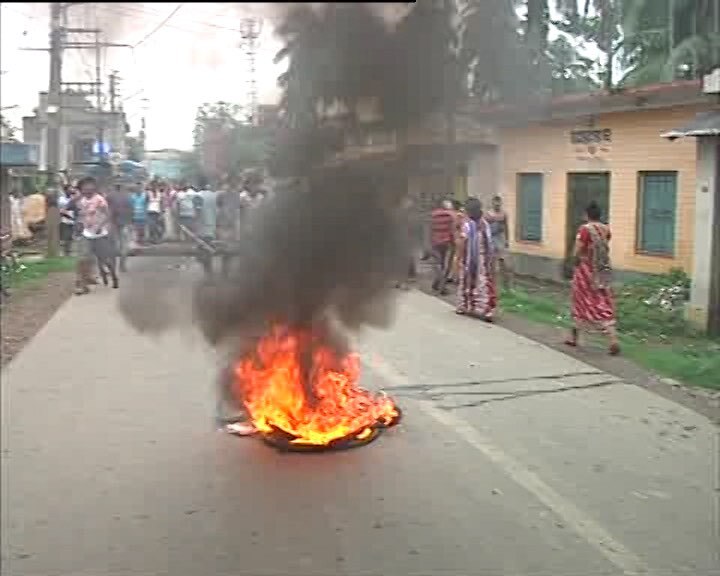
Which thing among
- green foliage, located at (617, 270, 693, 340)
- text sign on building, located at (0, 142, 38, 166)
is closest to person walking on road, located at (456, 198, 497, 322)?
green foliage, located at (617, 270, 693, 340)

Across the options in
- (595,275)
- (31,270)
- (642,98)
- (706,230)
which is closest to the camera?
(595,275)

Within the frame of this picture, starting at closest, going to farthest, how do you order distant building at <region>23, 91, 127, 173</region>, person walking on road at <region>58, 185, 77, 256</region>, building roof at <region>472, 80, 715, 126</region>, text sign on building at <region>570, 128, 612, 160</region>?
distant building at <region>23, 91, 127, 173</region> → building roof at <region>472, 80, 715, 126</region> → text sign on building at <region>570, 128, 612, 160</region> → person walking on road at <region>58, 185, 77, 256</region>

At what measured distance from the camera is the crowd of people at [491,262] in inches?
372

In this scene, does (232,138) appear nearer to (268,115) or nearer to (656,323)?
(268,115)

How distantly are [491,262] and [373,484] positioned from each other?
6670 millimetres

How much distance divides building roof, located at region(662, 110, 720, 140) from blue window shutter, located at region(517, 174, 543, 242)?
4.55 meters

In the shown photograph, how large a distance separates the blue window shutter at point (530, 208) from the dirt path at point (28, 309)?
6.89m

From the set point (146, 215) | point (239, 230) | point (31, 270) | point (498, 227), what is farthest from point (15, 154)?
point (239, 230)

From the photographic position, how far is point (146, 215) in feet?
27.7

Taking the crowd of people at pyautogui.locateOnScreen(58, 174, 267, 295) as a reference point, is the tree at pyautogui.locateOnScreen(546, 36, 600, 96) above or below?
above

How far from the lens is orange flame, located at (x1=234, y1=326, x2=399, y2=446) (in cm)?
560

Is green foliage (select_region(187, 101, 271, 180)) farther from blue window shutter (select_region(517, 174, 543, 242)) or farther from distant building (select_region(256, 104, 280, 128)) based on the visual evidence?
blue window shutter (select_region(517, 174, 543, 242))

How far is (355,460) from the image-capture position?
5.64 meters

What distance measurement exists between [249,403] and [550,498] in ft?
5.88
